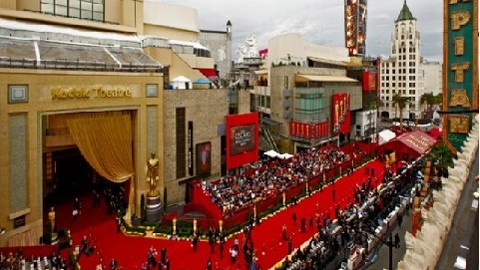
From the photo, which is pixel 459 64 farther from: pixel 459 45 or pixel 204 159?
pixel 204 159

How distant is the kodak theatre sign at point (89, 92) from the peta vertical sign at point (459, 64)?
2898 cm

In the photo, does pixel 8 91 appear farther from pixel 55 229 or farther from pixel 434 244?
pixel 434 244

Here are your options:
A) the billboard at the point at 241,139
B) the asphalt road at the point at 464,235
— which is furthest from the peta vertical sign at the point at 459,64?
the asphalt road at the point at 464,235

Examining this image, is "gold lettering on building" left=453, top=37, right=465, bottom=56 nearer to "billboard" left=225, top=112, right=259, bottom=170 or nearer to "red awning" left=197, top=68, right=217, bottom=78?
"billboard" left=225, top=112, right=259, bottom=170

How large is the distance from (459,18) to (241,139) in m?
23.8

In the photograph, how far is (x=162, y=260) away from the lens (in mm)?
22047

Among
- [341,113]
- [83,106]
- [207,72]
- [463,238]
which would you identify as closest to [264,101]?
[341,113]

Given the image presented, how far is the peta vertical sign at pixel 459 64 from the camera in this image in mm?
36219

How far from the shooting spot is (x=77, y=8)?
32656 millimetres

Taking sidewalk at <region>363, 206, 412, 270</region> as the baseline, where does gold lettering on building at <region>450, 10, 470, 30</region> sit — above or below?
above

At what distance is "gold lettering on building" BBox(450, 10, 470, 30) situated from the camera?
3644cm

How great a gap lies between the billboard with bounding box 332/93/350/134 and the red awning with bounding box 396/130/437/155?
9197 millimetres

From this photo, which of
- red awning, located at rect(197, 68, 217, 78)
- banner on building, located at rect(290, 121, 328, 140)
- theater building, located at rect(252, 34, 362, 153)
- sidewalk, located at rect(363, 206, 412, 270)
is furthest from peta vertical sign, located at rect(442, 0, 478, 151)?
red awning, located at rect(197, 68, 217, 78)

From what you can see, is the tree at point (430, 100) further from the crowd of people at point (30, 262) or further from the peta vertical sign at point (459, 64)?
the crowd of people at point (30, 262)
